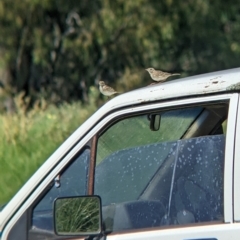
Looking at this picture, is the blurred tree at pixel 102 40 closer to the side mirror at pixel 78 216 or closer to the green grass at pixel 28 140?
the green grass at pixel 28 140

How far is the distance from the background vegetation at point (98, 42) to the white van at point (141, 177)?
12.7 meters

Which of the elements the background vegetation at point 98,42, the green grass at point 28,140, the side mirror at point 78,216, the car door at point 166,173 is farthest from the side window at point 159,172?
the background vegetation at point 98,42

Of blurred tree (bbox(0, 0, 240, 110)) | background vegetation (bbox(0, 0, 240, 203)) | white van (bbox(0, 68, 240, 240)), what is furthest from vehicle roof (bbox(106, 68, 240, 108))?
blurred tree (bbox(0, 0, 240, 110))

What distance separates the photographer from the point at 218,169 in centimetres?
274

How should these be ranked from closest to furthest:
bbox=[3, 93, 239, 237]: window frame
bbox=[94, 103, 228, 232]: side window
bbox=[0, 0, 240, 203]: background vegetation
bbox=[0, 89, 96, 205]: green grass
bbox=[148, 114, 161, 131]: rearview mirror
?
bbox=[3, 93, 239, 237]: window frame
bbox=[94, 103, 228, 232]: side window
bbox=[148, 114, 161, 131]: rearview mirror
bbox=[0, 89, 96, 205]: green grass
bbox=[0, 0, 240, 203]: background vegetation

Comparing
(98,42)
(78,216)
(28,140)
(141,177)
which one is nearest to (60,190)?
(78,216)

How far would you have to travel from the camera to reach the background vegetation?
17406 mm

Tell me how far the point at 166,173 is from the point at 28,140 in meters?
6.50

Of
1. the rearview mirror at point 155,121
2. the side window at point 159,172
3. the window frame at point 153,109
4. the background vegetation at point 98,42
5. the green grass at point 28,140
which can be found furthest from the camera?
the background vegetation at point 98,42

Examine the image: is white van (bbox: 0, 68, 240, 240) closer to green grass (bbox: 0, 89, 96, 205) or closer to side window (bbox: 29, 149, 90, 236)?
side window (bbox: 29, 149, 90, 236)

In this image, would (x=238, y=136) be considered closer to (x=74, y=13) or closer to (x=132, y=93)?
(x=132, y=93)

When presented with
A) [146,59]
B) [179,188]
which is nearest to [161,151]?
[179,188]

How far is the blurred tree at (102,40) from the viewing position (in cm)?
1747

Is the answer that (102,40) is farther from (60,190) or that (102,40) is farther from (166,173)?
(60,190)
